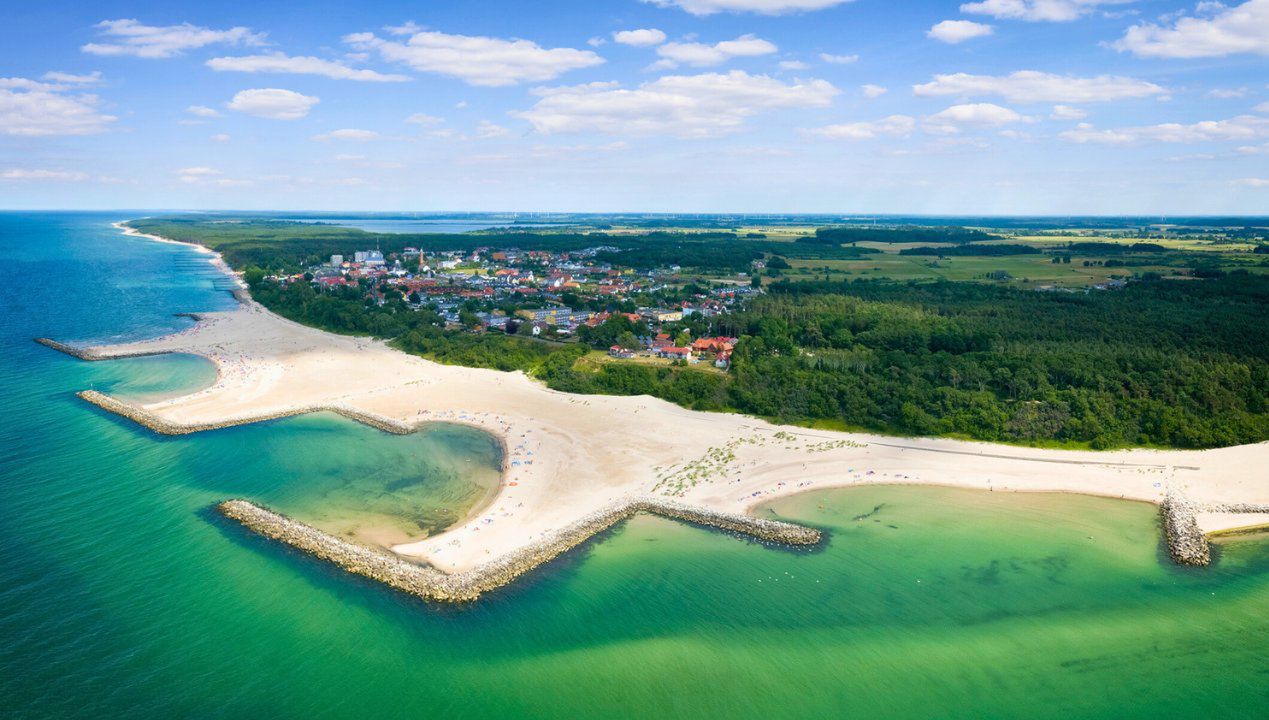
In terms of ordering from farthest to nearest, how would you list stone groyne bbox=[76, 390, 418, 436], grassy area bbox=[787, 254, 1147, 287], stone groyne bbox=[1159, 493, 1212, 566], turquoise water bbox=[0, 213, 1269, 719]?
grassy area bbox=[787, 254, 1147, 287] → stone groyne bbox=[76, 390, 418, 436] → stone groyne bbox=[1159, 493, 1212, 566] → turquoise water bbox=[0, 213, 1269, 719]

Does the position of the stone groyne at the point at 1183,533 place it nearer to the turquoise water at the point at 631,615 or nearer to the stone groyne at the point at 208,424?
the turquoise water at the point at 631,615

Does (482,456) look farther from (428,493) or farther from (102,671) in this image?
(102,671)

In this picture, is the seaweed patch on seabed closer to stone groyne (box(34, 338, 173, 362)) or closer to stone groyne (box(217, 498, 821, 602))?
stone groyne (box(217, 498, 821, 602))

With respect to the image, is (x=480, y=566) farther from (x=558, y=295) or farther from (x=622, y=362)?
(x=558, y=295)

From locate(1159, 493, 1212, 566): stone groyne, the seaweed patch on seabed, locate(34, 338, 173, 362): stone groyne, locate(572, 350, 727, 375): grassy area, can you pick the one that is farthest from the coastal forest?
locate(34, 338, 173, 362): stone groyne

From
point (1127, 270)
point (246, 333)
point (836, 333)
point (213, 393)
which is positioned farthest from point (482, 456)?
point (1127, 270)

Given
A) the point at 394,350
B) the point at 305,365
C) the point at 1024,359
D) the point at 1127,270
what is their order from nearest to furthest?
1. the point at 1024,359
2. the point at 305,365
3. the point at 394,350
4. the point at 1127,270
